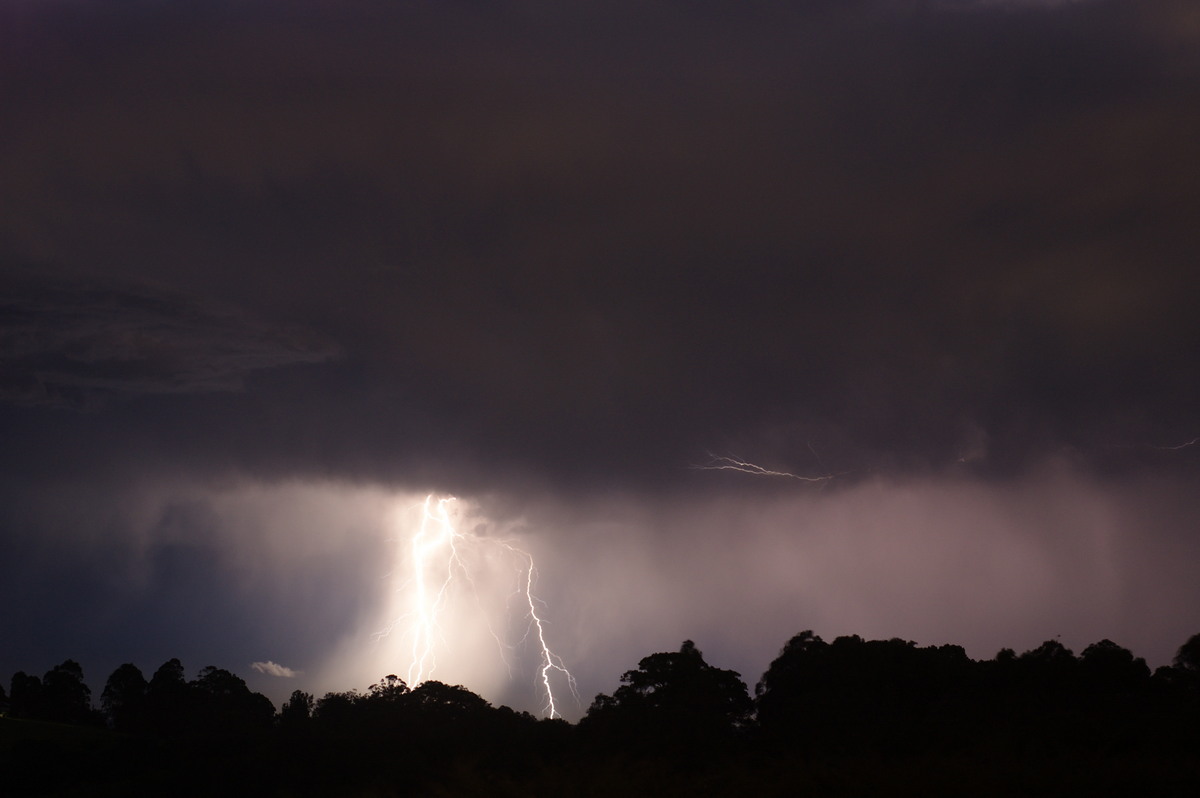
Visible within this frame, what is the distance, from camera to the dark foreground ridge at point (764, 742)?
76.9 ft

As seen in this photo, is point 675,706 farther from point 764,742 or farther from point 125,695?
point 125,695

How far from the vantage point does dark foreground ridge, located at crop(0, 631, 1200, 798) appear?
923 inches

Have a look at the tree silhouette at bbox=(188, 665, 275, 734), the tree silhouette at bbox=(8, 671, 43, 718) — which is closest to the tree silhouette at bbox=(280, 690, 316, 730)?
the tree silhouette at bbox=(188, 665, 275, 734)

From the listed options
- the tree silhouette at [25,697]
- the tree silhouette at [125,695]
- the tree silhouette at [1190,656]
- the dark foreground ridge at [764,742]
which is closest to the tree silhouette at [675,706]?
the dark foreground ridge at [764,742]

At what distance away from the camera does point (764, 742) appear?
30.9 m

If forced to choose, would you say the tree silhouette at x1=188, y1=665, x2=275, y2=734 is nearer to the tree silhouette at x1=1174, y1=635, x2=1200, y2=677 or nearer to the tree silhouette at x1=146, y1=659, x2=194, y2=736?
the tree silhouette at x1=146, y1=659, x2=194, y2=736

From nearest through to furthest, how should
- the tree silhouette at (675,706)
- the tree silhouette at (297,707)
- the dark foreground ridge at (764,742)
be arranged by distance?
the dark foreground ridge at (764,742) → the tree silhouette at (675,706) → the tree silhouette at (297,707)

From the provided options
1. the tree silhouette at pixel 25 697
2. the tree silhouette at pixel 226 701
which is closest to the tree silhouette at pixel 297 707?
the tree silhouette at pixel 226 701

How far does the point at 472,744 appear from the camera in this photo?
35.0 m

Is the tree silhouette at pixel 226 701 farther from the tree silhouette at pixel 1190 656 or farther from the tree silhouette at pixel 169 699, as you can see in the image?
the tree silhouette at pixel 1190 656

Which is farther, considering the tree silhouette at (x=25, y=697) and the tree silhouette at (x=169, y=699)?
the tree silhouette at (x=25, y=697)

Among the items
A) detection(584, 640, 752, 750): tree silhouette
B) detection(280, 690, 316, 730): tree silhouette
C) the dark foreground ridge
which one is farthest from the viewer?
detection(280, 690, 316, 730): tree silhouette

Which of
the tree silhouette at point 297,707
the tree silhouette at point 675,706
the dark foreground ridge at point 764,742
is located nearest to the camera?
the dark foreground ridge at point 764,742

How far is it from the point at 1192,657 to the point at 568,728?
26.1 m
